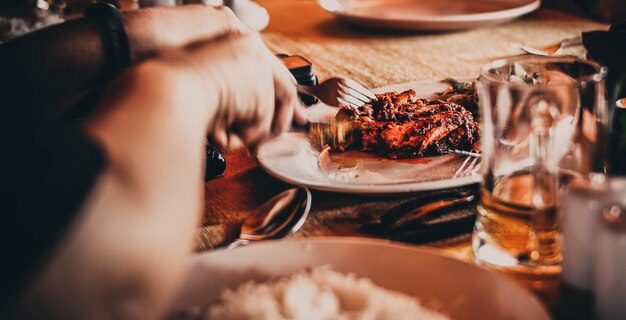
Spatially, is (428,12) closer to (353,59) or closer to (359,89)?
(353,59)

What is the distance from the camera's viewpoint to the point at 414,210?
0.76 m

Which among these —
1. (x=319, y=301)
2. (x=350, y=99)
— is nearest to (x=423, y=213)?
(x=319, y=301)

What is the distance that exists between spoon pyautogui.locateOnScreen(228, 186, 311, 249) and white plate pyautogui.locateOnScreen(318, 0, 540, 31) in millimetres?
1009

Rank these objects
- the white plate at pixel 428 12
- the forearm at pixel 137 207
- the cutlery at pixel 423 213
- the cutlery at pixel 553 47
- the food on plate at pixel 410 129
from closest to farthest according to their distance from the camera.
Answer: the forearm at pixel 137 207 < the cutlery at pixel 423 213 < the food on plate at pixel 410 129 < the cutlery at pixel 553 47 < the white plate at pixel 428 12

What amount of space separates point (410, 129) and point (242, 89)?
1.41 ft

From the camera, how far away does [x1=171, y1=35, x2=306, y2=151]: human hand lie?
0.59 meters

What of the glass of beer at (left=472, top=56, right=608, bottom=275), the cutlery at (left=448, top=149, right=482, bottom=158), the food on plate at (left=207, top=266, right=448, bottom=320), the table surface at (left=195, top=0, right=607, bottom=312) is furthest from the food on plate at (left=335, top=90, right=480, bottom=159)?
the food on plate at (left=207, top=266, right=448, bottom=320)

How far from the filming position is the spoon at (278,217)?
2.45ft

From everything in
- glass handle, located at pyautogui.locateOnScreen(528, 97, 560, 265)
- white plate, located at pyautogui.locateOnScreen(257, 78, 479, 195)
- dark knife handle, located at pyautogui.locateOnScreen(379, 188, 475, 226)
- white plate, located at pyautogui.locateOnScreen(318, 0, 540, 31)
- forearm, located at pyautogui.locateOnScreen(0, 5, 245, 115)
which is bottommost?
white plate, located at pyautogui.locateOnScreen(318, 0, 540, 31)

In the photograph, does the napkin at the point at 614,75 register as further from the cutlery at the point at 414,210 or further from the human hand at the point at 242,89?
the human hand at the point at 242,89

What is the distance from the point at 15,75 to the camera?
0.90 meters

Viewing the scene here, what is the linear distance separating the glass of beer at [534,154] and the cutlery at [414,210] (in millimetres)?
81

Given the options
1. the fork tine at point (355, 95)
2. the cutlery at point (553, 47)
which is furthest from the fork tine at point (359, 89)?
the cutlery at point (553, 47)

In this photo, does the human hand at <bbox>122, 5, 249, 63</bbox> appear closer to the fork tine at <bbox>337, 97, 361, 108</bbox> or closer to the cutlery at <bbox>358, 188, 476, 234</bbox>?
the fork tine at <bbox>337, 97, 361, 108</bbox>
